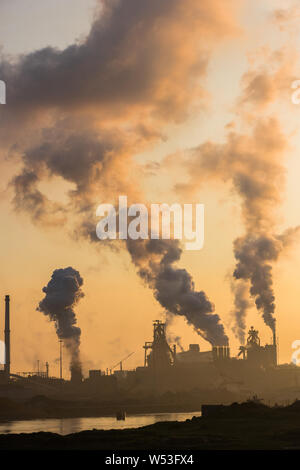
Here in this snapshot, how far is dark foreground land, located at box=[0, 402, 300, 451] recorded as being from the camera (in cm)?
7806

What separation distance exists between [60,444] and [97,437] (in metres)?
6.28

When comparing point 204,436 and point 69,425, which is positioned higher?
point 204,436

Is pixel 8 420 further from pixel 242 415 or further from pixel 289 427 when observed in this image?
pixel 289 427

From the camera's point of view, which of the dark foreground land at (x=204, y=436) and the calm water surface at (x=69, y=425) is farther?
the calm water surface at (x=69, y=425)

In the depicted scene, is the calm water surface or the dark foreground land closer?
the dark foreground land

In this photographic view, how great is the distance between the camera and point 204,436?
83.5m

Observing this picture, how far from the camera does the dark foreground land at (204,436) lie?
78062 mm

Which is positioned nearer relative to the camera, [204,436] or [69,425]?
[204,436]
